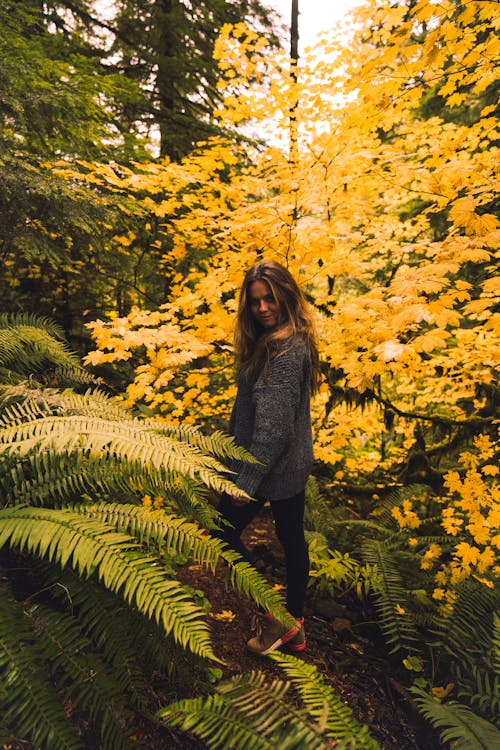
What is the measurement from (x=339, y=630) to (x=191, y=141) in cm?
654

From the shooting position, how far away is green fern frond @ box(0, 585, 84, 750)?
108 cm

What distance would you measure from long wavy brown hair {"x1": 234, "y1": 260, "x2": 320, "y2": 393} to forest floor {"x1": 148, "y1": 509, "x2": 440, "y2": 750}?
1072 mm

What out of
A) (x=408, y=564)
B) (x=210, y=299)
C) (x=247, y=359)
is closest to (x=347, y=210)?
(x=210, y=299)

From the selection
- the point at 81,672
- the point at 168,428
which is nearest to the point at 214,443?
the point at 168,428

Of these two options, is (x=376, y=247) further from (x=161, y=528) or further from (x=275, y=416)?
A: (x=161, y=528)

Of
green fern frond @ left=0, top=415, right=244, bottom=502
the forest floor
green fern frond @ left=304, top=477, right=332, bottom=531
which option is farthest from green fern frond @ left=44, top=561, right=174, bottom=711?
green fern frond @ left=304, top=477, right=332, bottom=531

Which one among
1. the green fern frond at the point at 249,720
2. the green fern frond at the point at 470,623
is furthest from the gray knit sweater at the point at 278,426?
the green fern frond at the point at 470,623

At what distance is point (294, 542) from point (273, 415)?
0.75 meters

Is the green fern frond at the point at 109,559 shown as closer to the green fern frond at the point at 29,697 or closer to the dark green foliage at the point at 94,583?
the dark green foliage at the point at 94,583

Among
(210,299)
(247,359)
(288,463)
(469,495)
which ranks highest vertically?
(210,299)

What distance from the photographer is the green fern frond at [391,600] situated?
2.26 meters

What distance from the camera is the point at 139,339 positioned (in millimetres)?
2564

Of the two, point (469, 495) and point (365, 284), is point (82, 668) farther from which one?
point (365, 284)

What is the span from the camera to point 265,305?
1.99 m
